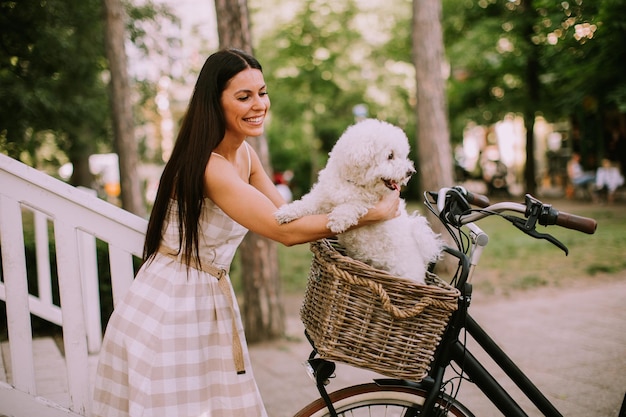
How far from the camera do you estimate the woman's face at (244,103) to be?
7.23 ft

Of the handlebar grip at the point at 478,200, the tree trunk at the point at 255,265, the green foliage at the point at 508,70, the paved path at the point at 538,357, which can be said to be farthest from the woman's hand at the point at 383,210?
the green foliage at the point at 508,70

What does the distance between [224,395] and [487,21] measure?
1912 centimetres

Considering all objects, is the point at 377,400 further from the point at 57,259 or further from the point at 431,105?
the point at 431,105

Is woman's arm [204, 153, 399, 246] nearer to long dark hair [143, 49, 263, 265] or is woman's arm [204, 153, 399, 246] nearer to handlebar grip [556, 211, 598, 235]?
long dark hair [143, 49, 263, 265]

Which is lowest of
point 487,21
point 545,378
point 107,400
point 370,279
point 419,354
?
point 545,378

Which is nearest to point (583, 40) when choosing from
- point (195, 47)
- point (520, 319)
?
point (520, 319)

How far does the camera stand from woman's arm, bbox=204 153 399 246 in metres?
2.04

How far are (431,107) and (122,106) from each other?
4673 millimetres

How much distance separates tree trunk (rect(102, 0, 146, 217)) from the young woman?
6.64 meters

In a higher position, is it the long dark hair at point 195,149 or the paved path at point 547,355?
the long dark hair at point 195,149

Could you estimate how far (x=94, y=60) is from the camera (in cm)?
984

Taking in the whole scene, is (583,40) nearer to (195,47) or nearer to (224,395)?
(224,395)

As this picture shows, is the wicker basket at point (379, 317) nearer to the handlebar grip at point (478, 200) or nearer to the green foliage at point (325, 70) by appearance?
the handlebar grip at point (478, 200)

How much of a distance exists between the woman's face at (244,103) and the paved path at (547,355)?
248 cm
